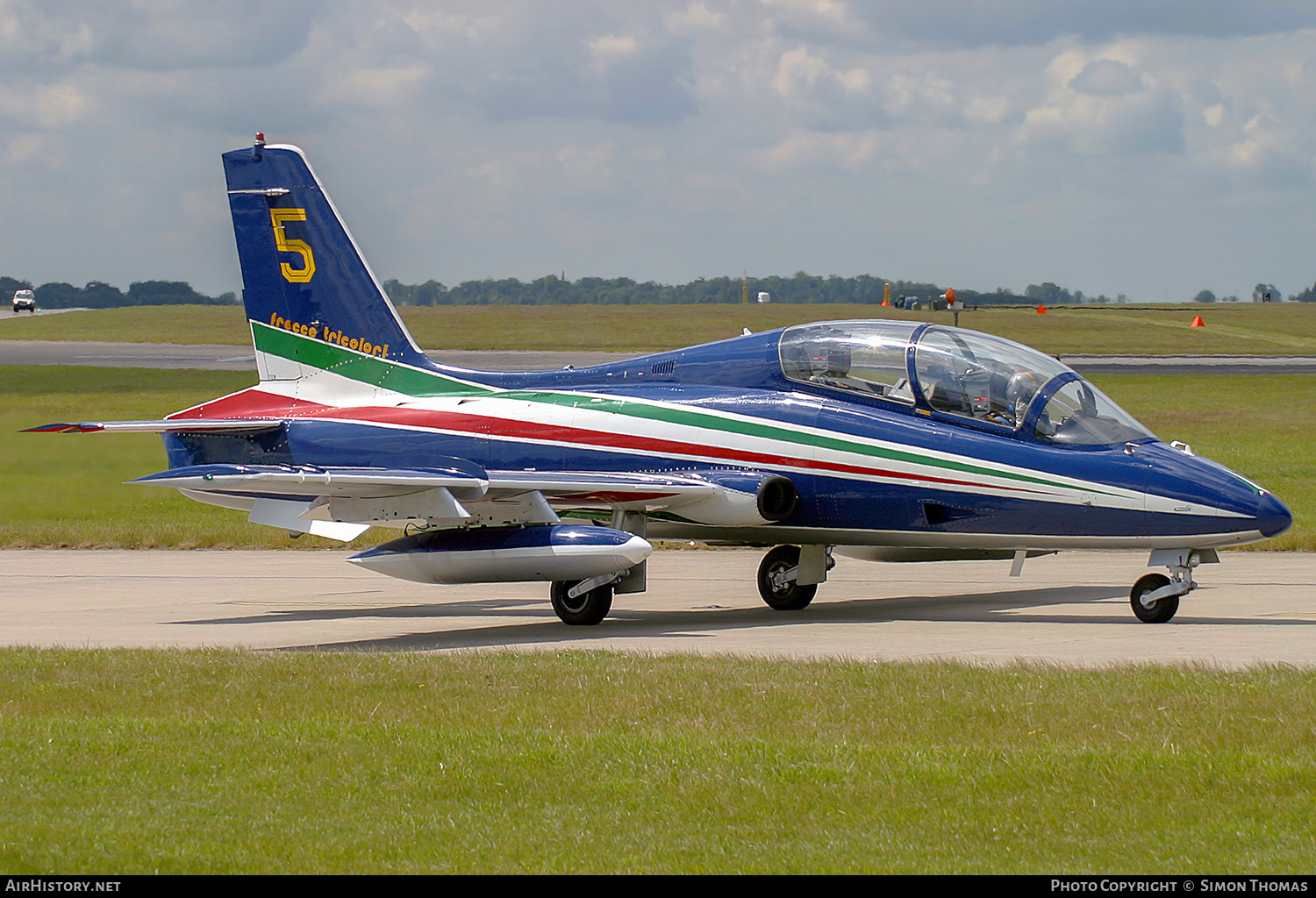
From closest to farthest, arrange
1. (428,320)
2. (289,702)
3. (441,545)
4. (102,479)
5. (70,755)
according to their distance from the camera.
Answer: (70,755), (289,702), (441,545), (102,479), (428,320)

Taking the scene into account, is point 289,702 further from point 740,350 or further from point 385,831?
point 740,350

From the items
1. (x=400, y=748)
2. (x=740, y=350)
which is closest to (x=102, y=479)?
(x=740, y=350)

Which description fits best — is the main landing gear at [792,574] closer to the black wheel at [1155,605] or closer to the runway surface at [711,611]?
the runway surface at [711,611]

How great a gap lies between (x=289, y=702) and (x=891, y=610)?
7.23m

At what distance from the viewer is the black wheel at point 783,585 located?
15203mm

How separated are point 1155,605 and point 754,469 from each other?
3755 mm

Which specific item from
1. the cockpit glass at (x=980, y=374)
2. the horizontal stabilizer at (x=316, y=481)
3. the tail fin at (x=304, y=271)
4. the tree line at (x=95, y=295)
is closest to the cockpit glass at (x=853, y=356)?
the cockpit glass at (x=980, y=374)

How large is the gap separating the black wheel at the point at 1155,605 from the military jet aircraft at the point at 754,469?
2cm

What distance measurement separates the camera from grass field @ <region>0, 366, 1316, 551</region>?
20.8 metres

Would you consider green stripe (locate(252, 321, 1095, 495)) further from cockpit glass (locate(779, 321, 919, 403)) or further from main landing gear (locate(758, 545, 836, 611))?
main landing gear (locate(758, 545, 836, 611))

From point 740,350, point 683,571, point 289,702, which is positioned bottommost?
point 683,571

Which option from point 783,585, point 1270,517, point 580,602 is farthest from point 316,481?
point 1270,517

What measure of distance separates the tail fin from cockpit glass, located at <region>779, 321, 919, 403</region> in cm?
462

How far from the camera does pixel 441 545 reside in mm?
13562
